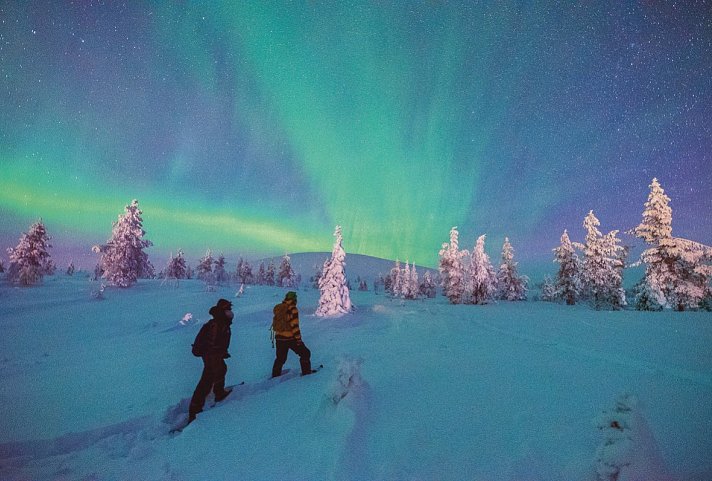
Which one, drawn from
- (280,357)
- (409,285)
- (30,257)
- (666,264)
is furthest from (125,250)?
(409,285)

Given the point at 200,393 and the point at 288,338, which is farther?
the point at 288,338

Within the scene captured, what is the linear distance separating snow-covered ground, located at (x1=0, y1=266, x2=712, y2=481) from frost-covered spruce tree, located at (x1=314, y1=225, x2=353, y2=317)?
12298 millimetres

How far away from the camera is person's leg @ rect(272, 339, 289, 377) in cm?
773

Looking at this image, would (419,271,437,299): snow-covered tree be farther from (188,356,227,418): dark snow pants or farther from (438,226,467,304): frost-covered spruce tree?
(188,356,227,418): dark snow pants

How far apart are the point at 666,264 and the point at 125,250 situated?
5048 cm

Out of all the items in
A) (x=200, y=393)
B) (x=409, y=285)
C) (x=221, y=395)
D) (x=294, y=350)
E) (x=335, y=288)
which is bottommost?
(x=221, y=395)

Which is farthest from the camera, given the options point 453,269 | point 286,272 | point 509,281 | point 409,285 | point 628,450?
point 286,272

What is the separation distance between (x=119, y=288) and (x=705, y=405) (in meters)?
41.5

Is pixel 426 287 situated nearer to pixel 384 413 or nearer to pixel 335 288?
pixel 335 288

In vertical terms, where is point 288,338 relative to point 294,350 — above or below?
above

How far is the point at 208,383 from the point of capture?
626 cm

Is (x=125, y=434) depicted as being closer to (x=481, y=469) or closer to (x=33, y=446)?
(x=33, y=446)

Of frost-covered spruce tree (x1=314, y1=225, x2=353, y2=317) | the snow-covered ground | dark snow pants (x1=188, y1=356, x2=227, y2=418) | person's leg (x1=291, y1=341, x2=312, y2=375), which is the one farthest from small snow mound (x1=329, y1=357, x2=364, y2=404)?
frost-covered spruce tree (x1=314, y1=225, x2=353, y2=317)

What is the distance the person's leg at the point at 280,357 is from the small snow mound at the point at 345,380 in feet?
10.1
